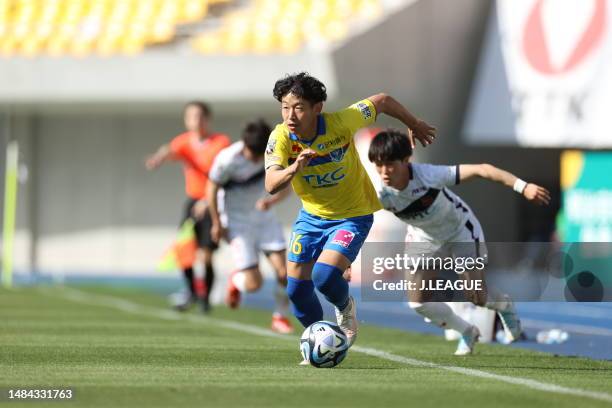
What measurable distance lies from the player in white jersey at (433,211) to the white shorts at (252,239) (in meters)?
3.39

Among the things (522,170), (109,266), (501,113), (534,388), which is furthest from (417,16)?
(534,388)

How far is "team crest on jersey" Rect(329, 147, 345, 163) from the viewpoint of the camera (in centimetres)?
878

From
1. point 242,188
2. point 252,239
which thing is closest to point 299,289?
point 252,239

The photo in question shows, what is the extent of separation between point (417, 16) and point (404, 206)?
1490 cm

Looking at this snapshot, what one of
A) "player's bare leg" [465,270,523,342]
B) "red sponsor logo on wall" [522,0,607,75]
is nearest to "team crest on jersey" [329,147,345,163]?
"player's bare leg" [465,270,523,342]

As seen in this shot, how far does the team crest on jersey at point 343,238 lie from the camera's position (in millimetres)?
8883

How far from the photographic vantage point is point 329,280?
8.77 m

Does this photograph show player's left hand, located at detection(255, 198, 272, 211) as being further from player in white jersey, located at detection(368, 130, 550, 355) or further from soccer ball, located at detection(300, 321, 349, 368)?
Answer: soccer ball, located at detection(300, 321, 349, 368)

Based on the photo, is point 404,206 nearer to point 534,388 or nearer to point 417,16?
point 534,388

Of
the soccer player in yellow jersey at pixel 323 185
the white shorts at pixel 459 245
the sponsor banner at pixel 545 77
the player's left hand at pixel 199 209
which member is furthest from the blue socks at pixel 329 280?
the sponsor banner at pixel 545 77

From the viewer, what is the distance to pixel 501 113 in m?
23.4

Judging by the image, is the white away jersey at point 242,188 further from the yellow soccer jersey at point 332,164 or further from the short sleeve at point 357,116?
the short sleeve at point 357,116

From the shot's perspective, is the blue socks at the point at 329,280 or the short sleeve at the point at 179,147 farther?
the short sleeve at the point at 179,147

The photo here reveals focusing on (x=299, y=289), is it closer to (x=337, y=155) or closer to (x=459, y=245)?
(x=337, y=155)
